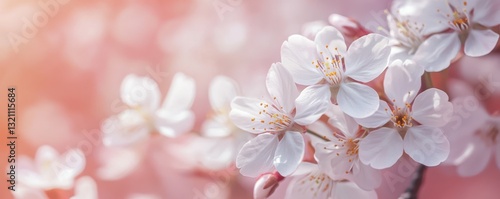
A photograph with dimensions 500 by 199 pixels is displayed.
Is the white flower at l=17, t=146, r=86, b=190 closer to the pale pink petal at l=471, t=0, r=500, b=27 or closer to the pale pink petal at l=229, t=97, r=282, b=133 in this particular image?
the pale pink petal at l=229, t=97, r=282, b=133

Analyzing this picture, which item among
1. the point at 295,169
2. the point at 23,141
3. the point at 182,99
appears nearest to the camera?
the point at 295,169

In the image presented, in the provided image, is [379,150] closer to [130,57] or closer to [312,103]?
[312,103]

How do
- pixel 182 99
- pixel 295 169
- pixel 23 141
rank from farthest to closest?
pixel 23 141 < pixel 182 99 < pixel 295 169

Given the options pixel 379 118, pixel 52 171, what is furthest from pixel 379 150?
pixel 52 171

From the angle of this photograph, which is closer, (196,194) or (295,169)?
(295,169)

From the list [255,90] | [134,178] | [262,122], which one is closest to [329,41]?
[262,122]

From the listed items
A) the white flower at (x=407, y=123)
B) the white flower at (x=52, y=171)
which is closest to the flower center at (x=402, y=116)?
the white flower at (x=407, y=123)

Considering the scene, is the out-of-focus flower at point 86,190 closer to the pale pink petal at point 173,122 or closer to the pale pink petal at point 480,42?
the pale pink petal at point 173,122

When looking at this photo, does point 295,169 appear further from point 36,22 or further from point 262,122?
point 36,22
